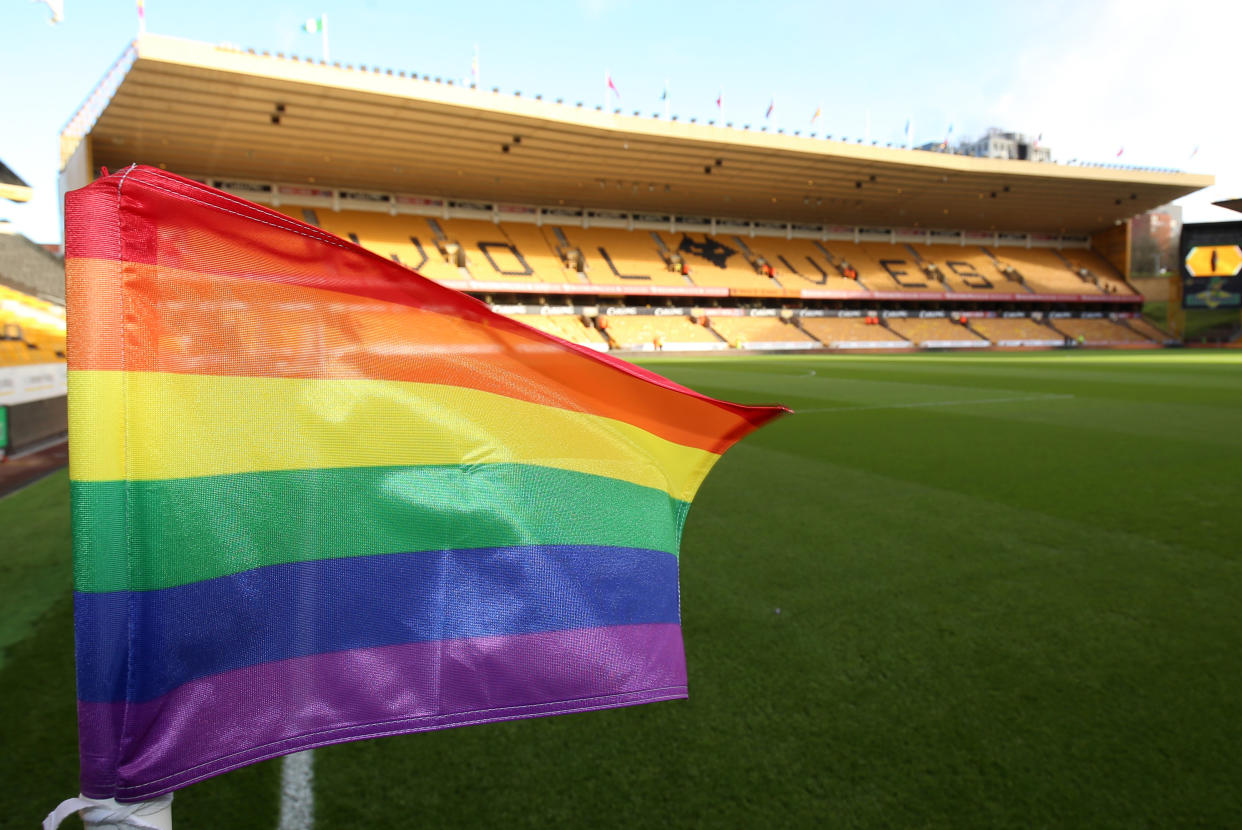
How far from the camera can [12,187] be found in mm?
9617

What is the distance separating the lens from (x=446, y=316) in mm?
1279

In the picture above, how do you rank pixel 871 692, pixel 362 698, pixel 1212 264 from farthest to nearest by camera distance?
pixel 1212 264 → pixel 871 692 → pixel 362 698

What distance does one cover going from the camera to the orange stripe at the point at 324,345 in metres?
0.97

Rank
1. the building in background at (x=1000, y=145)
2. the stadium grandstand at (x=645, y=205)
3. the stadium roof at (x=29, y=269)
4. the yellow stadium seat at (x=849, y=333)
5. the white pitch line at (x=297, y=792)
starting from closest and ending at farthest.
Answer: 1. the white pitch line at (x=297, y=792)
2. the stadium roof at (x=29, y=269)
3. the stadium grandstand at (x=645, y=205)
4. the yellow stadium seat at (x=849, y=333)
5. the building in background at (x=1000, y=145)

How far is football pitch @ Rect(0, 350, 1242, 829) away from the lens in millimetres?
1663

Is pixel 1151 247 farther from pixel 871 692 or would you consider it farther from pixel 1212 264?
pixel 871 692

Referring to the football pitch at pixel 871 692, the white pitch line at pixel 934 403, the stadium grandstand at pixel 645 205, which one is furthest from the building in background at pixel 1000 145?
the football pitch at pixel 871 692

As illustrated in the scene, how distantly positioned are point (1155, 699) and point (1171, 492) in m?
3.19

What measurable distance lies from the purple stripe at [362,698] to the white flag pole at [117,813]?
2 cm

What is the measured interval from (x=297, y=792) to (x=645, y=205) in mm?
36061

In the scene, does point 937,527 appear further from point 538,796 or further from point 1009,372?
point 1009,372

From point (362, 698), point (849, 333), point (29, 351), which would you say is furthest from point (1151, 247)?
point (362, 698)

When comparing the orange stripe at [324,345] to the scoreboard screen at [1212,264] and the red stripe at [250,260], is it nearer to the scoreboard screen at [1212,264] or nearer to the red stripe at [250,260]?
the red stripe at [250,260]

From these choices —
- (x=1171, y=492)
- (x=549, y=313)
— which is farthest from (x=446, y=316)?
(x=549, y=313)
